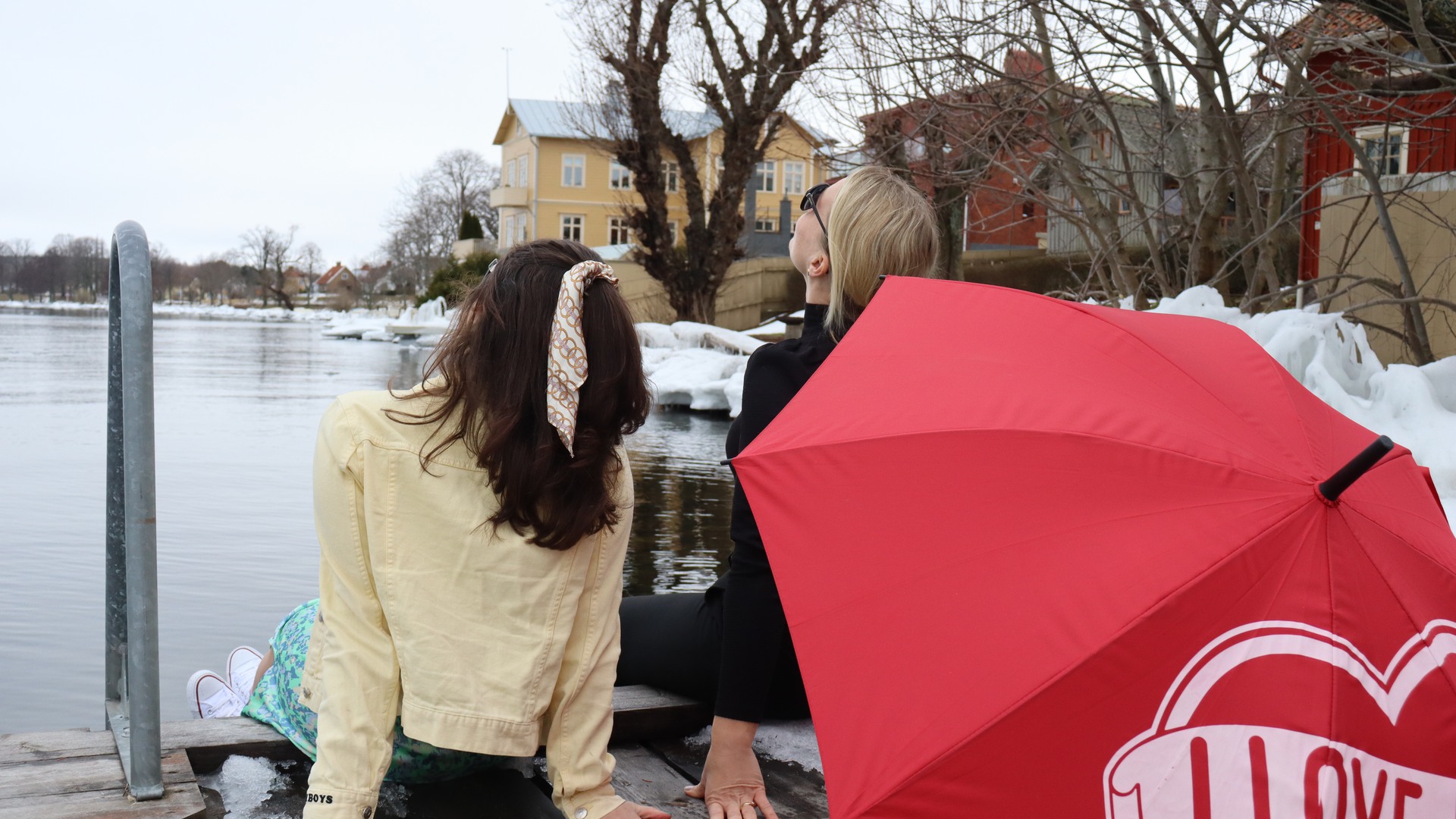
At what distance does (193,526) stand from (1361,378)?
708cm

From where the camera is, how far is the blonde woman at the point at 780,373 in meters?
2.42

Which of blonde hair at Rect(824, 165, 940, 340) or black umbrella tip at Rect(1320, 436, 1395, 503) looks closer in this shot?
black umbrella tip at Rect(1320, 436, 1395, 503)

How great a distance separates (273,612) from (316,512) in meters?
3.94

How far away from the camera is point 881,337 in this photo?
6.47ft

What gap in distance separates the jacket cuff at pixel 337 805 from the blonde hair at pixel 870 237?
1.26m

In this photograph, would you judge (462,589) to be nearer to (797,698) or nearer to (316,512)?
(316,512)

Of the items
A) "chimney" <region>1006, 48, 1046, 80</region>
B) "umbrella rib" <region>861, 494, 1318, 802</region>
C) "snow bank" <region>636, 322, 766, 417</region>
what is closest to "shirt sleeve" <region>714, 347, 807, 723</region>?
"umbrella rib" <region>861, 494, 1318, 802</region>

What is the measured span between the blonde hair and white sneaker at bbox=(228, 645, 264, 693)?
2.01 meters

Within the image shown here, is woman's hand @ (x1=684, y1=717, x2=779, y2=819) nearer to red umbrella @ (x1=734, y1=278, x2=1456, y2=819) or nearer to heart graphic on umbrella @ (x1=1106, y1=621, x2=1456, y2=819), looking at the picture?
red umbrella @ (x1=734, y1=278, x2=1456, y2=819)

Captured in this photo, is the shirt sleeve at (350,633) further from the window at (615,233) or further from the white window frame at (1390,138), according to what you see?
the window at (615,233)

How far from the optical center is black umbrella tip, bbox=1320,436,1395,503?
4.83 ft

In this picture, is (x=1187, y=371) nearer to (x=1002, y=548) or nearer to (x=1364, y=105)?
(x=1002, y=548)

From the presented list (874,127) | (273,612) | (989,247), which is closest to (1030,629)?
(273,612)

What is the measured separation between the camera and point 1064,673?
150 centimetres
